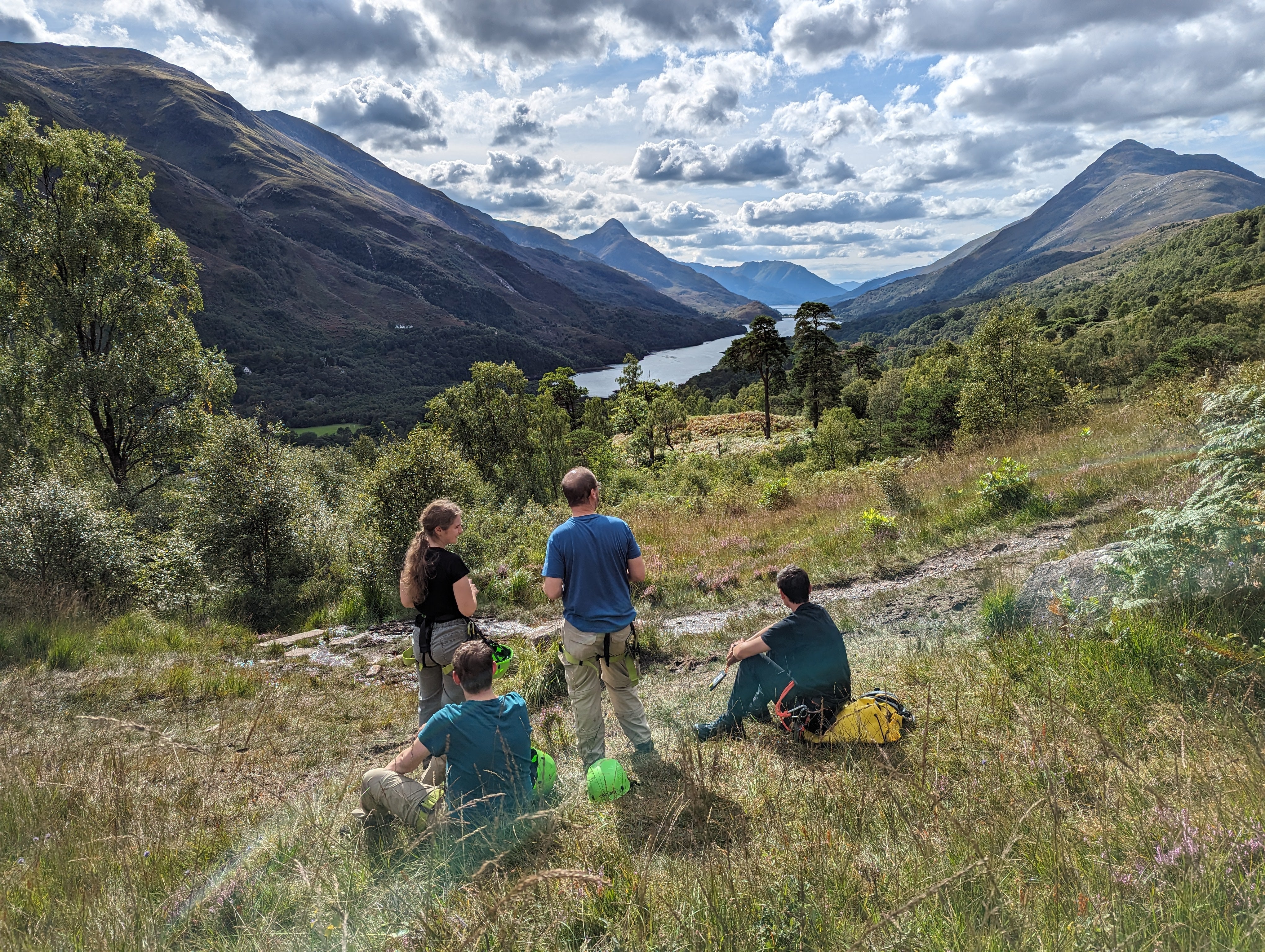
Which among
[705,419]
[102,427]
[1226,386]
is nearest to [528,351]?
[705,419]

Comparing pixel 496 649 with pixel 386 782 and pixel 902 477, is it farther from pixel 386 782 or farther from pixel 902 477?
pixel 902 477

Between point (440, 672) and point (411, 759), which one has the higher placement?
point (411, 759)

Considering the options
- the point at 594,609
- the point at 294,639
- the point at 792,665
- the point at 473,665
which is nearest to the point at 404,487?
the point at 294,639

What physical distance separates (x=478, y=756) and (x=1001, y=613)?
4.38 meters

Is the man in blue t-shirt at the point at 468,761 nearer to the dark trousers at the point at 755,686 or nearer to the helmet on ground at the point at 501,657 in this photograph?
the helmet on ground at the point at 501,657

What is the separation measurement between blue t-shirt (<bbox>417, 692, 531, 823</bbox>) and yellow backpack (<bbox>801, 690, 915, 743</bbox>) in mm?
1959

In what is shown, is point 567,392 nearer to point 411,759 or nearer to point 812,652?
point 812,652

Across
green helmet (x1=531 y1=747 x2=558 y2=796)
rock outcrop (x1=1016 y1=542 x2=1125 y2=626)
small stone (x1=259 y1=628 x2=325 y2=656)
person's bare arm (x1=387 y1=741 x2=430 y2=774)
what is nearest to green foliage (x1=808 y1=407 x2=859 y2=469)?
rock outcrop (x1=1016 y1=542 x2=1125 y2=626)

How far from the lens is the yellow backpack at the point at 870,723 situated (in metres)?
3.51

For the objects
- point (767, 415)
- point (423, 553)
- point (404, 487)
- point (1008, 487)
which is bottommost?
point (1008, 487)

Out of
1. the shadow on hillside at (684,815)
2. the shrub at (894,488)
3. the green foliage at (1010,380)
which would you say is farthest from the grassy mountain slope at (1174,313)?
the shadow on hillside at (684,815)

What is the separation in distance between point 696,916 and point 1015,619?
404cm

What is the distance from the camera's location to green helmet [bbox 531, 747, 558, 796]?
3.50 metres

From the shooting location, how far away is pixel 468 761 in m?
3.20
